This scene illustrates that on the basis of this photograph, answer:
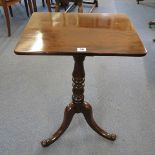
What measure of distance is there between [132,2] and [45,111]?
363 centimetres

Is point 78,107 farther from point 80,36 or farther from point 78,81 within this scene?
point 80,36

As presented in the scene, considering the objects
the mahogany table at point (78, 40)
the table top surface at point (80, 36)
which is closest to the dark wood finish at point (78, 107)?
the mahogany table at point (78, 40)

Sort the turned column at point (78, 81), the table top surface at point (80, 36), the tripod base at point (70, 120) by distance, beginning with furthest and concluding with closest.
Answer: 1. the tripod base at point (70, 120)
2. the turned column at point (78, 81)
3. the table top surface at point (80, 36)

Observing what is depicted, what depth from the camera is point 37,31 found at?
3.42 ft

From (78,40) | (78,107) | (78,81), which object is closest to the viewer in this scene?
(78,40)

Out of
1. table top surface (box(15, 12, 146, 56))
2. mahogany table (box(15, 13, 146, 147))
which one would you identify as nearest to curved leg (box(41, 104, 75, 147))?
mahogany table (box(15, 13, 146, 147))

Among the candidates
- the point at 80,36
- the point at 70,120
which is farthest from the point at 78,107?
the point at 80,36

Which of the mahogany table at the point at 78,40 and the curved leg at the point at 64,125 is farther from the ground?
the mahogany table at the point at 78,40

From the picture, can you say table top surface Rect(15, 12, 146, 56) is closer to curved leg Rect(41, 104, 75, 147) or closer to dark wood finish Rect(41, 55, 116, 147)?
dark wood finish Rect(41, 55, 116, 147)

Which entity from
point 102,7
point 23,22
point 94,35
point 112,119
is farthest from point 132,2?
→ point 94,35

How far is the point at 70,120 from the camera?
4.42 feet

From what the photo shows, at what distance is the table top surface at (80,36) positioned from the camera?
2.87ft

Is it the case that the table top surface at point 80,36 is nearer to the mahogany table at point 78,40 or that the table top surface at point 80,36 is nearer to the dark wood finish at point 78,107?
the mahogany table at point 78,40

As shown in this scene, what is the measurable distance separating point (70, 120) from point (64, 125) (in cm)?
6
